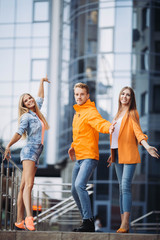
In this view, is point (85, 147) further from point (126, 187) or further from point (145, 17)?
point (145, 17)

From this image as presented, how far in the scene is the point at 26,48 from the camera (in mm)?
27125

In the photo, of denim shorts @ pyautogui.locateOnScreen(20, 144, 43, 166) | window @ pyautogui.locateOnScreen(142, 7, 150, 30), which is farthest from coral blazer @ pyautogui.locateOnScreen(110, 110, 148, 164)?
window @ pyautogui.locateOnScreen(142, 7, 150, 30)

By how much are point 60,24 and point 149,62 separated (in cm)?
661

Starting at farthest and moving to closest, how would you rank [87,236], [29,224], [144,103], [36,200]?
[144,103], [36,200], [29,224], [87,236]

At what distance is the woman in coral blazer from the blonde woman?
1028mm

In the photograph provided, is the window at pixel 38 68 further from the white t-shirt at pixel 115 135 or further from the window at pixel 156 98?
the white t-shirt at pixel 115 135

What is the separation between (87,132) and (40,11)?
21.4 meters

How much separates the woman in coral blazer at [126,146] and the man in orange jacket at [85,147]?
293 mm

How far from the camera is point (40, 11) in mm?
26797

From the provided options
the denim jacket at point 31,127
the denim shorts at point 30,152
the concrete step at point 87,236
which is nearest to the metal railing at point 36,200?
the denim shorts at point 30,152

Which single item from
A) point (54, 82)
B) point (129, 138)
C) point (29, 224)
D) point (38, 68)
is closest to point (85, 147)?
point (129, 138)

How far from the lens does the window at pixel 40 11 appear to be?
26766 mm

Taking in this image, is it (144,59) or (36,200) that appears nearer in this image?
(36,200)

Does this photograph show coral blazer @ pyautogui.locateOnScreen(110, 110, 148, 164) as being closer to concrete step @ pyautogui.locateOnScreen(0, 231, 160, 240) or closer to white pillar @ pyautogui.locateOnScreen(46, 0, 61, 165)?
concrete step @ pyautogui.locateOnScreen(0, 231, 160, 240)
